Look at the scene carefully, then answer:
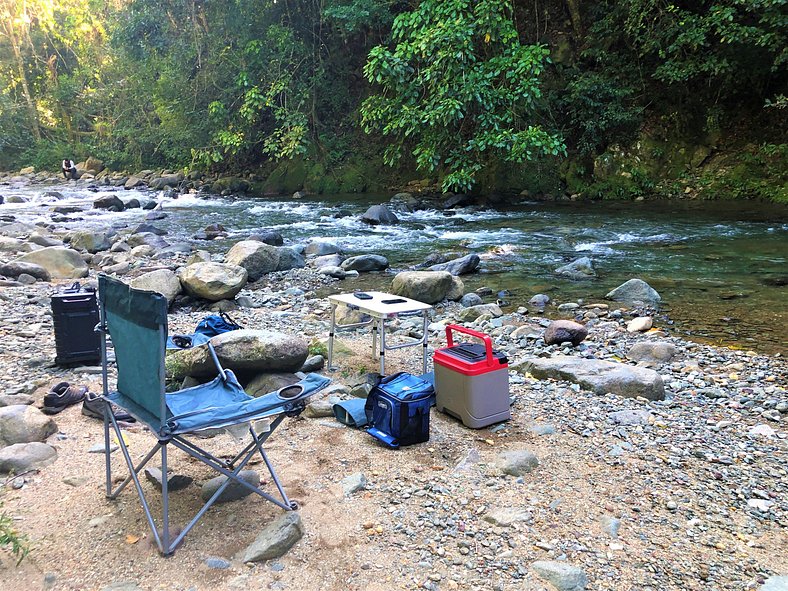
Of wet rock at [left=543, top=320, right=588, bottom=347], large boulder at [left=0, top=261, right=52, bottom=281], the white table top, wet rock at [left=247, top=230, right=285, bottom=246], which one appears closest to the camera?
the white table top

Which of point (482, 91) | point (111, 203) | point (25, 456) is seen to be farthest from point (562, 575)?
point (111, 203)

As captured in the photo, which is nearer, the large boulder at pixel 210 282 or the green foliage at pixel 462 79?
the large boulder at pixel 210 282

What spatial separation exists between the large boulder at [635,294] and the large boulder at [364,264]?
324cm

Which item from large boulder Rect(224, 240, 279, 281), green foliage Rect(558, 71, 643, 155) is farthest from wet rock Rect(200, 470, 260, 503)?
green foliage Rect(558, 71, 643, 155)

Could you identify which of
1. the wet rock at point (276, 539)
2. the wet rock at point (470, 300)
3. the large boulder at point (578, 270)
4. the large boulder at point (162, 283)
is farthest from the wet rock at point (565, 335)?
the large boulder at point (162, 283)

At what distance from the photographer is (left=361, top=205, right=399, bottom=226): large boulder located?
519 inches

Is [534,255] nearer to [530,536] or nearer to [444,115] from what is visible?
[444,115]

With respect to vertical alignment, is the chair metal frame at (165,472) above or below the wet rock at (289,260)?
above

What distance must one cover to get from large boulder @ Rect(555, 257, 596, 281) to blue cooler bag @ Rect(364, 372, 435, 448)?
17.8 feet

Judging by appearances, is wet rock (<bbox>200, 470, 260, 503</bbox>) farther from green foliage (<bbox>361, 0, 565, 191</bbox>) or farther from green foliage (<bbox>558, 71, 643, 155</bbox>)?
green foliage (<bbox>558, 71, 643, 155</bbox>)

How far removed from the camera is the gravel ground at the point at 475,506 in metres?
2.30

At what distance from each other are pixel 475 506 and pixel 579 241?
28.7 feet

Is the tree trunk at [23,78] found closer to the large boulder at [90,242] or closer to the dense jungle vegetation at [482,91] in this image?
the dense jungle vegetation at [482,91]

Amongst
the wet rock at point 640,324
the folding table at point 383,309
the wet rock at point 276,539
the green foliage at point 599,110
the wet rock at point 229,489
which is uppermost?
the green foliage at point 599,110
